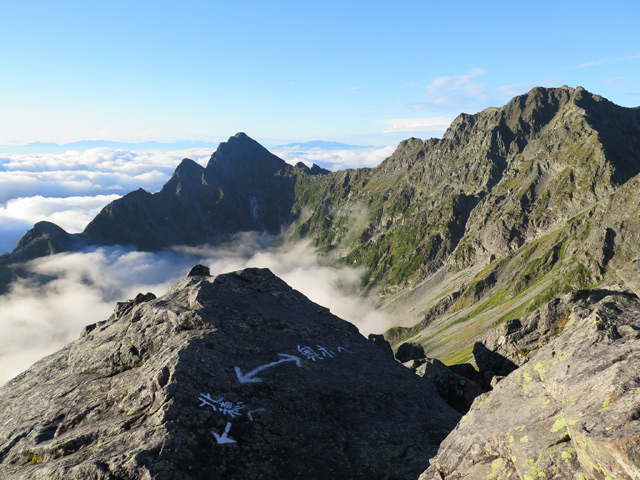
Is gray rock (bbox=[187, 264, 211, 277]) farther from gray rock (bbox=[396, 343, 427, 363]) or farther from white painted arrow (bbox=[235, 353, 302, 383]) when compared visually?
gray rock (bbox=[396, 343, 427, 363])

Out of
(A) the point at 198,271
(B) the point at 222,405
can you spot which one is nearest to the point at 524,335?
(B) the point at 222,405

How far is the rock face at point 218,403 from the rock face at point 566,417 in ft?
24.1

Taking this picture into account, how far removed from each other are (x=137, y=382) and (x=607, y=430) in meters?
21.8

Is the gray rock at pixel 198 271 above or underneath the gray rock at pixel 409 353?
above

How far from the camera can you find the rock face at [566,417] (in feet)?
32.3

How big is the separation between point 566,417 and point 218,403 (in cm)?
1560

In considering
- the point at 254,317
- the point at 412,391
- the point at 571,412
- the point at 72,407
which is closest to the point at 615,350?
the point at 571,412

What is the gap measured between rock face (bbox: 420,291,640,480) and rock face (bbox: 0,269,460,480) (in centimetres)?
733

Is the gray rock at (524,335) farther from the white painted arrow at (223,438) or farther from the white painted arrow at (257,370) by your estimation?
the white painted arrow at (223,438)

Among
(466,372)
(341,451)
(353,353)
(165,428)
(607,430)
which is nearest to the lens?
(607,430)

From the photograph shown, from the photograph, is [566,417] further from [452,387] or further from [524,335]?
[524,335]

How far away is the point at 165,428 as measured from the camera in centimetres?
1802

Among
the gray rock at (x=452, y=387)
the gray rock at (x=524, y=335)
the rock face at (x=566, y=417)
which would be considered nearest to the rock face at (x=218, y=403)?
the gray rock at (x=452, y=387)

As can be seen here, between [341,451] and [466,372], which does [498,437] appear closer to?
[341,451]
